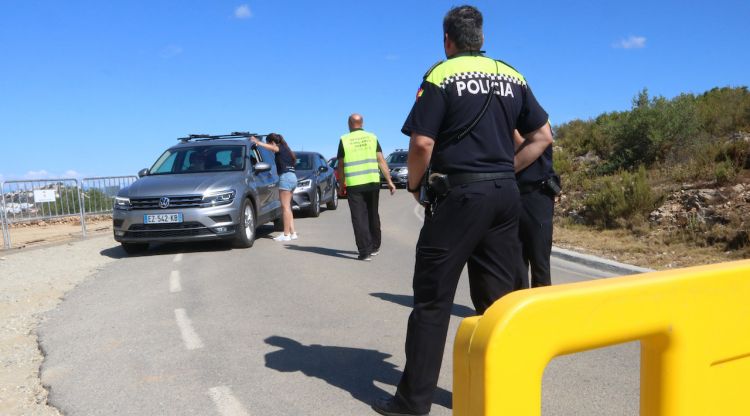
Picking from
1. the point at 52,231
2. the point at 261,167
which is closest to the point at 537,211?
the point at 261,167

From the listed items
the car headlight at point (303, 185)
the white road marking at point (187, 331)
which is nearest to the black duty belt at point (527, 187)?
the white road marking at point (187, 331)

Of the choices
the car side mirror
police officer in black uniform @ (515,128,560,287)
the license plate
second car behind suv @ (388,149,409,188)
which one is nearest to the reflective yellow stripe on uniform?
police officer in black uniform @ (515,128,560,287)

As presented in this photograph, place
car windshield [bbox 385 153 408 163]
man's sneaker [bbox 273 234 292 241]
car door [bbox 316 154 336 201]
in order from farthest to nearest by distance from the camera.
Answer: car windshield [bbox 385 153 408 163], car door [bbox 316 154 336 201], man's sneaker [bbox 273 234 292 241]

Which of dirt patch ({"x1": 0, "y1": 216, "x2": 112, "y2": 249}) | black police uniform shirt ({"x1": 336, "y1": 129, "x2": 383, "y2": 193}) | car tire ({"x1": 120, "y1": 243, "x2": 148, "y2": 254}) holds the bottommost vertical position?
dirt patch ({"x1": 0, "y1": 216, "x2": 112, "y2": 249})

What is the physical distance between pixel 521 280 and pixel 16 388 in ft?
11.3

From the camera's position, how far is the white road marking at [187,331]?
16.4 ft

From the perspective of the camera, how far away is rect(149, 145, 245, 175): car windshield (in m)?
10.8

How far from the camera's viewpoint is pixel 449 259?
124 inches

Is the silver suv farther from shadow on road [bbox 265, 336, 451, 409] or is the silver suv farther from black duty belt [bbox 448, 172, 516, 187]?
black duty belt [bbox 448, 172, 516, 187]

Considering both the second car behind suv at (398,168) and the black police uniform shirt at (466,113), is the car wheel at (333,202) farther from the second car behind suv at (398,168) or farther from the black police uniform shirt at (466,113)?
the black police uniform shirt at (466,113)

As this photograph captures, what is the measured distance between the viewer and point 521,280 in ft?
14.6

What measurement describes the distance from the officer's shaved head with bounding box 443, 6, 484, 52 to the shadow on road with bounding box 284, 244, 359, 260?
628 cm

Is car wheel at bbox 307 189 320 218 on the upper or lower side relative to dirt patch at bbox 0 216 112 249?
upper

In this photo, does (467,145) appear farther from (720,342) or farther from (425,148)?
(720,342)
